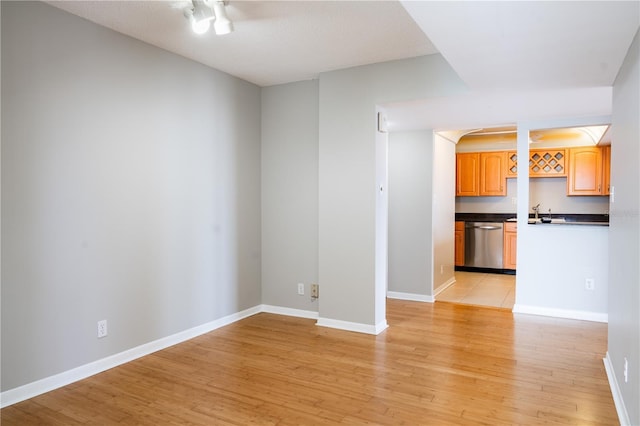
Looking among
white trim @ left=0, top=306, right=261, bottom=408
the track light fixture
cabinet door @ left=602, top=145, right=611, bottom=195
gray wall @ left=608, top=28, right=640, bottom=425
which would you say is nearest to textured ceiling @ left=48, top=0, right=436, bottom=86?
the track light fixture

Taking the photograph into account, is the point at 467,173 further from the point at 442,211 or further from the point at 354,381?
the point at 354,381

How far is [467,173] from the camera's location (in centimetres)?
784

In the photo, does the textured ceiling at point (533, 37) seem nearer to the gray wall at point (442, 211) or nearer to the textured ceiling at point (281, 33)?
the textured ceiling at point (281, 33)

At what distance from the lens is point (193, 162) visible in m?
4.03

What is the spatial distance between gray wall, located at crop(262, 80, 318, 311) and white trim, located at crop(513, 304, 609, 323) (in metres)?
2.39

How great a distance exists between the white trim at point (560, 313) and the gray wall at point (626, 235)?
1.80 metres

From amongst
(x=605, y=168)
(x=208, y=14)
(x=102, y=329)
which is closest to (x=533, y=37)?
(x=208, y=14)

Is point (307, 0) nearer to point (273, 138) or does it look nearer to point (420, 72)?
point (420, 72)

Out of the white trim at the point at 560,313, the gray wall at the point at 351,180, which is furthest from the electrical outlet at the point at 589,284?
the gray wall at the point at 351,180

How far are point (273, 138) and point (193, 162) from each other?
114 centimetres

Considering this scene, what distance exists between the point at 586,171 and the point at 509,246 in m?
1.69

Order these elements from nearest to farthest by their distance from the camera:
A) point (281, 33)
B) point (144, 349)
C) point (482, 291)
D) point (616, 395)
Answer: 1. point (616, 395)
2. point (281, 33)
3. point (144, 349)
4. point (482, 291)

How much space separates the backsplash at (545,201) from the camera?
6973 millimetres

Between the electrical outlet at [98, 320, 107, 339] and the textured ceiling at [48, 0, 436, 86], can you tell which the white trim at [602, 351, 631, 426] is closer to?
the textured ceiling at [48, 0, 436, 86]
